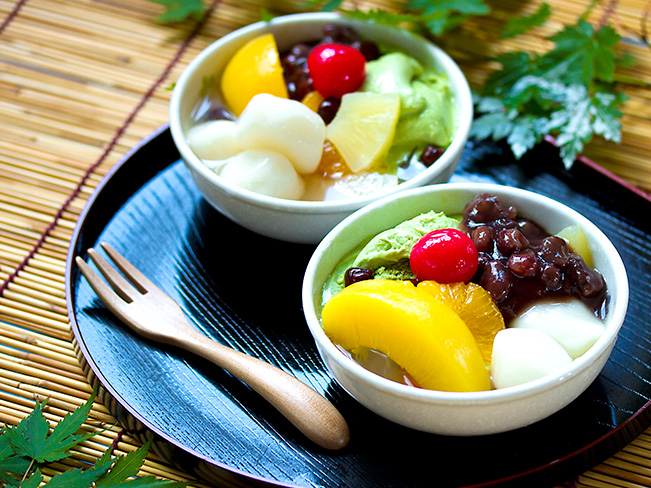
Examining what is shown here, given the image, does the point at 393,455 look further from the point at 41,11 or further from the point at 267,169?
the point at 41,11

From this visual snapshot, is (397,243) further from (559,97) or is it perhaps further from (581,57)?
(581,57)

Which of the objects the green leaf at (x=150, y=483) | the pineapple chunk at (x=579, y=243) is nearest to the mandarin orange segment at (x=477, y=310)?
the pineapple chunk at (x=579, y=243)

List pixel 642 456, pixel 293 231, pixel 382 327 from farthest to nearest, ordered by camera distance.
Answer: pixel 293 231 → pixel 642 456 → pixel 382 327

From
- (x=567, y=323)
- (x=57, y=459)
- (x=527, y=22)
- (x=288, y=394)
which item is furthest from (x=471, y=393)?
(x=527, y=22)

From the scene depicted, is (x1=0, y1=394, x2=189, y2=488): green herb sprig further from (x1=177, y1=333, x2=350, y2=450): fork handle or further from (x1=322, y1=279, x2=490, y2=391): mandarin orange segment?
(x1=322, y1=279, x2=490, y2=391): mandarin orange segment

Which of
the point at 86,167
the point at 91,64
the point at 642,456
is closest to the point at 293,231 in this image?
the point at 86,167

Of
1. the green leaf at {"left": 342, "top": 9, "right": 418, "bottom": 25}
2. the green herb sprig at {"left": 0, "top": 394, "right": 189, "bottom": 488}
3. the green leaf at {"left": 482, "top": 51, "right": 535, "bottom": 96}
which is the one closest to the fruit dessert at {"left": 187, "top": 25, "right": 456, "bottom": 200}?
the green leaf at {"left": 342, "top": 9, "right": 418, "bottom": 25}

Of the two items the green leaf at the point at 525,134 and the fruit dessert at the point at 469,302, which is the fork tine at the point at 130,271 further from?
the green leaf at the point at 525,134
